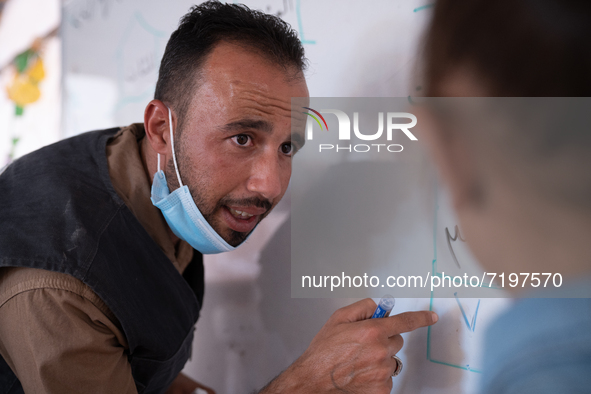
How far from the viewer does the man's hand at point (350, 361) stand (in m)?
0.67

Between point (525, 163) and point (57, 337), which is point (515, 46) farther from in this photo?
point (57, 337)

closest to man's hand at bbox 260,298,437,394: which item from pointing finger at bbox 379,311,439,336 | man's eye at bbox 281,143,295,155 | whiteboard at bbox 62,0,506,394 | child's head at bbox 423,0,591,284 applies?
pointing finger at bbox 379,311,439,336

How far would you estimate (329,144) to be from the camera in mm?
854

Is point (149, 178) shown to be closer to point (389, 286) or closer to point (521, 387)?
point (389, 286)

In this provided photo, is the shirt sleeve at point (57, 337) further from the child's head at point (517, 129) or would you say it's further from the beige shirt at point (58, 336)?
the child's head at point (517, 129)

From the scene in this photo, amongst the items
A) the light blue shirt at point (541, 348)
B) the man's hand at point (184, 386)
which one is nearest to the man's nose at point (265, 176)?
the light blue shirt at point (541, 348)

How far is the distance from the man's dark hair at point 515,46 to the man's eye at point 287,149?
288 mm

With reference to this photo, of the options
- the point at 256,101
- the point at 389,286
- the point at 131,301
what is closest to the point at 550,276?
the point at 389,286

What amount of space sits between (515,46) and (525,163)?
20cm

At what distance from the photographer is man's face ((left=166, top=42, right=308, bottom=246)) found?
0.76 meters

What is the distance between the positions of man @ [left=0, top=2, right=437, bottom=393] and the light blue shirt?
132 millimetres

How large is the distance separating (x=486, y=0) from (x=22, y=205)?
2.96 feet

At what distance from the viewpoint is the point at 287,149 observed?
0.83m

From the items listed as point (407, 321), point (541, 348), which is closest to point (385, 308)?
point (407, 321)
